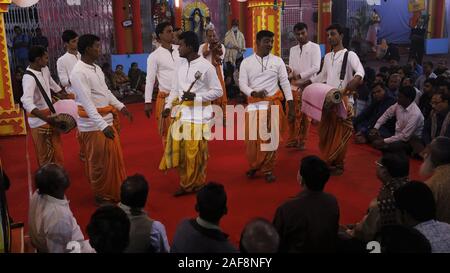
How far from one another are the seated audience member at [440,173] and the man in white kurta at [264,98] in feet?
6.43

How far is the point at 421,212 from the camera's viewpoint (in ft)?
7.86

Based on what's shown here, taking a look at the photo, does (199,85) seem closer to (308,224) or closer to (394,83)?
(308,224)

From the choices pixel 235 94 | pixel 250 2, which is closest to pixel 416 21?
pixel 235 94

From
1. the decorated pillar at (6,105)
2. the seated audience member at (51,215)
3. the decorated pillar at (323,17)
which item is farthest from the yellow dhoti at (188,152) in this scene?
the decorated pillar at (323,17)

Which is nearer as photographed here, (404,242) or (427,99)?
(404,242)

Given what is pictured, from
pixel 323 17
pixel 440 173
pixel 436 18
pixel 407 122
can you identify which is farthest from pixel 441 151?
pixel 436 18

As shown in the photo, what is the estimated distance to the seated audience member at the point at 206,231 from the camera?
2283mm

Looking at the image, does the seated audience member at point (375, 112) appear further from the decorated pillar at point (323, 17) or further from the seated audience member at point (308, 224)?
the decorated pillar at point (323, 17)

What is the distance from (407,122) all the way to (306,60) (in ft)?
4.57

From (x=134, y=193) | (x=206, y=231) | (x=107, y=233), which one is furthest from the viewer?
(x=134, y=193)

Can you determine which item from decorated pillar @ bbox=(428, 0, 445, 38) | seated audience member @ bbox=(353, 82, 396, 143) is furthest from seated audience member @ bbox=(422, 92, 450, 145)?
decorated pillar @ bbox=(428, 0, 445, 38)

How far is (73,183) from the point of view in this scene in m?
5.12

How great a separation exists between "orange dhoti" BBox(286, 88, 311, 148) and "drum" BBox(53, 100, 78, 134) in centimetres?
274

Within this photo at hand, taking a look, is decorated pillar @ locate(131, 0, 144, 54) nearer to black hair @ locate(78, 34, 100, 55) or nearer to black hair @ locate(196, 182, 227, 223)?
black hair @ locate(78, 34, 100, 55)
